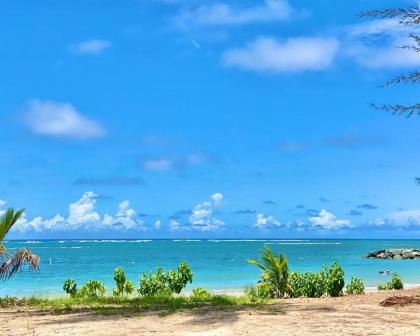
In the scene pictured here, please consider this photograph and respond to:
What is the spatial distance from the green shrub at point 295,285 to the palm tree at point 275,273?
326mm

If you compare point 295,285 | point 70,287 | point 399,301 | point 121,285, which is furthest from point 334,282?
point 70,287

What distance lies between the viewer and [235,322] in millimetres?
13234

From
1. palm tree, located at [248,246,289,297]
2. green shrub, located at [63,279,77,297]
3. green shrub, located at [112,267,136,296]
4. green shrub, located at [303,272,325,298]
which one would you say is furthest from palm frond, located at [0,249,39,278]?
green shrub, located at [303,272,325,298]

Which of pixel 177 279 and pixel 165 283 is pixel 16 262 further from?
pixel 177 279

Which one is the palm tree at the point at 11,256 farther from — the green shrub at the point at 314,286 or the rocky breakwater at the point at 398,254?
the rocky breakwater at the point at 398,254

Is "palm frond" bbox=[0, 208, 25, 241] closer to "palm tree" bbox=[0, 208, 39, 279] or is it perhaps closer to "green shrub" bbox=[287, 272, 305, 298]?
"palm tree" bbox=[0, 208, 39, 279]

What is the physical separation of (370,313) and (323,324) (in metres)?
2.32

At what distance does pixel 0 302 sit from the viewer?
1853cm

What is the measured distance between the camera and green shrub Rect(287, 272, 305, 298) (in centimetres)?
2176

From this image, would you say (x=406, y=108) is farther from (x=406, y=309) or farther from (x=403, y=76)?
(x=406, y=309)

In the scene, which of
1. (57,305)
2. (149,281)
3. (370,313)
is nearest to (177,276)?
(149,281)

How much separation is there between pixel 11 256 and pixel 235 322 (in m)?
8.37

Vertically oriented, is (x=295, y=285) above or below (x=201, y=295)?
above

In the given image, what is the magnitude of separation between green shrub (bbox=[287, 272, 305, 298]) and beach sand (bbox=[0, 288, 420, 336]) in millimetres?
5296
